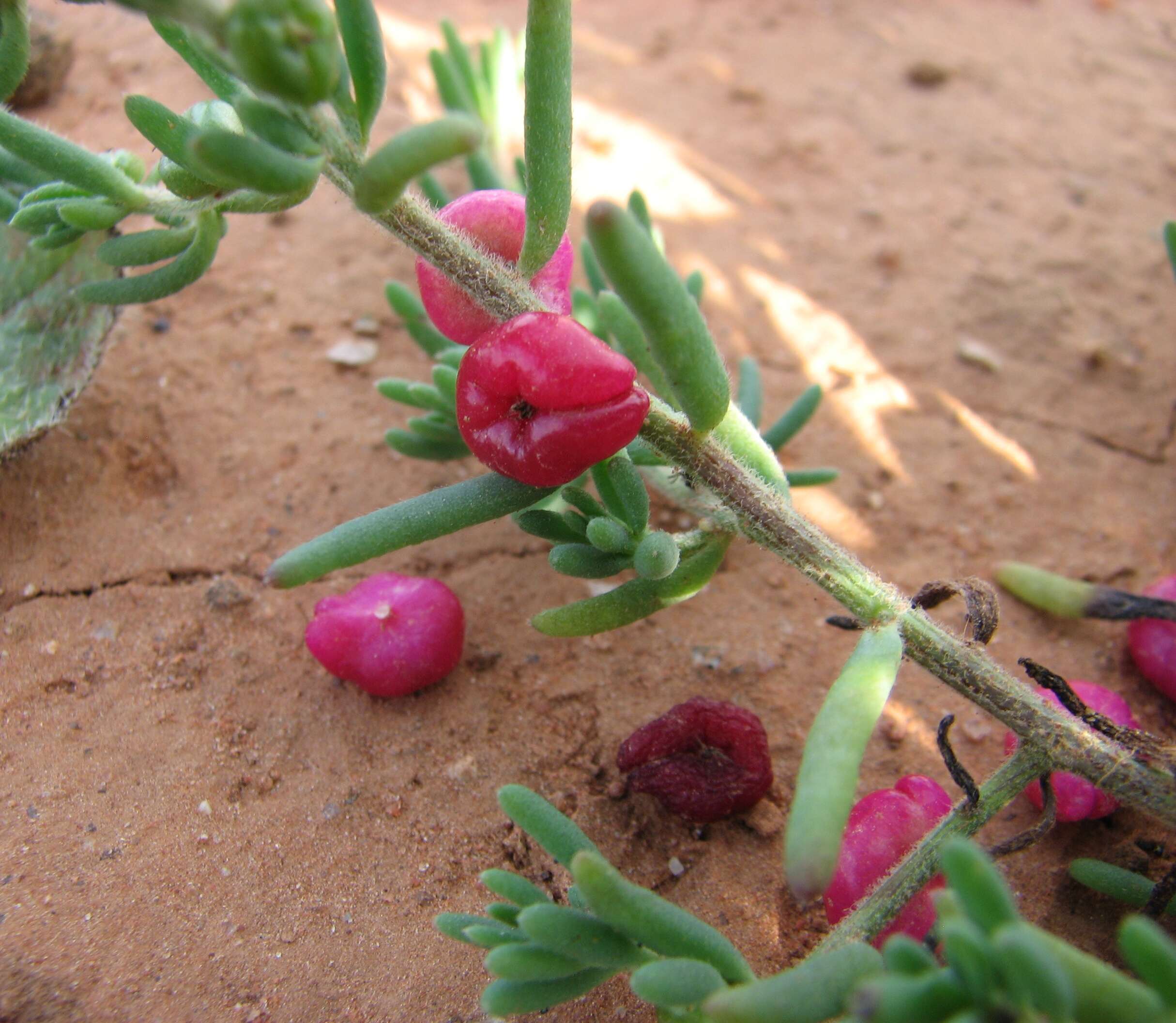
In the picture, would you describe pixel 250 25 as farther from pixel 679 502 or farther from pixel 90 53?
pixel 90 53

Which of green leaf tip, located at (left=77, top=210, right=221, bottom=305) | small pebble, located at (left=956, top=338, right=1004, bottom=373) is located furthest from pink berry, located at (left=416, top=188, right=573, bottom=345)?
small pebble, located at (left=956, top=338, right=1004, bottom=373)

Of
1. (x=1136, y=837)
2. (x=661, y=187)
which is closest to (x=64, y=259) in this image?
(x=661, y=187)

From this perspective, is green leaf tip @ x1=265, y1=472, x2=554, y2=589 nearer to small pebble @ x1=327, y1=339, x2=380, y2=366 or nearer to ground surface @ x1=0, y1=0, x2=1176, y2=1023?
ground surface @ x1=0, y1=0, x2=1176, y2=1023

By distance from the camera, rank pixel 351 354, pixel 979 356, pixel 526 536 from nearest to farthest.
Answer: pixel 526 536
pixel 351 354
pixel 979 356

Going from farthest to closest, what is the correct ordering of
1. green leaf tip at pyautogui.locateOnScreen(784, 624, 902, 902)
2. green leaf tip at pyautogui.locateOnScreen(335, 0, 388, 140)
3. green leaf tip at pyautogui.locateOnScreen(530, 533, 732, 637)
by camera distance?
1. green leaf tip at pyautogui.locateOnScreen(530, 533, 732, 637)
2. green leaf tip at pyautogui.locateOnScreen(335, 0, 388, 140)
3. green leaf tip at pyautogui.locateOnScreen(784, 624, 902, 902)

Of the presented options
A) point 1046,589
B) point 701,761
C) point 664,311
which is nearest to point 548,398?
point 664,311

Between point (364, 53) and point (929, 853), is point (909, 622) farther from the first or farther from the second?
point (364, 53)
